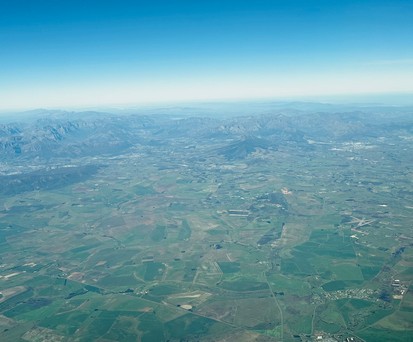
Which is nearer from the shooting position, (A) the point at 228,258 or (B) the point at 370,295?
(B) the point at 370,295

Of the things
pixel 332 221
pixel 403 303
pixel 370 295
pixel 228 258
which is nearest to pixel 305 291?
pixel 370 295

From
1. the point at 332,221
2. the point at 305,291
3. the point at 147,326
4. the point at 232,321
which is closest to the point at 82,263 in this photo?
the point at 147,326

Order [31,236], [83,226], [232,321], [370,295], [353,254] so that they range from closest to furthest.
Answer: [232,321] → [370,295] → [353,254] → [31,236] → [83,226]

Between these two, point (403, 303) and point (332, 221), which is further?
point (332, 221)

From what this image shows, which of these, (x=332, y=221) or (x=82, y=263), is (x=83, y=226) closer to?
(x=82, y=263)

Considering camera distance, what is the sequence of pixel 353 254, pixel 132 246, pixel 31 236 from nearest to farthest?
pixel 353 254 → pixel 132 246 → pixel 31 236

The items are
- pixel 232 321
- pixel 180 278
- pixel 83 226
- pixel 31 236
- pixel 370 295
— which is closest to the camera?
pixel 232 321

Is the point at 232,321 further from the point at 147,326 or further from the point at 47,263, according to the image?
the point at 47,263

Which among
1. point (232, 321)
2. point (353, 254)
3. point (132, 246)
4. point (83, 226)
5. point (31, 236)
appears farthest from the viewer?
point (83, 226)
